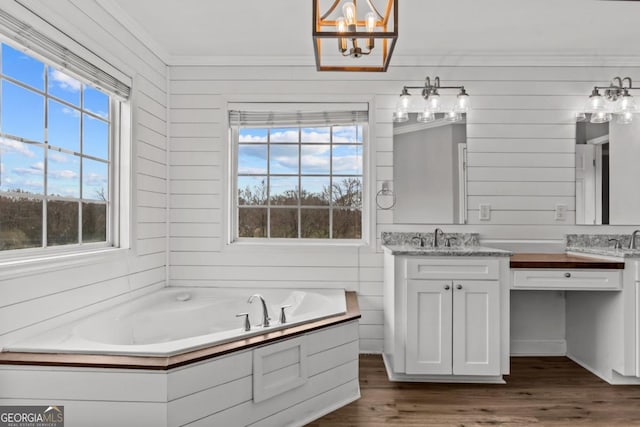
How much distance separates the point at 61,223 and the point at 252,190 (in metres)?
1.48

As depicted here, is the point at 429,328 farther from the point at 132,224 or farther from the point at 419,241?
the point at 132,224

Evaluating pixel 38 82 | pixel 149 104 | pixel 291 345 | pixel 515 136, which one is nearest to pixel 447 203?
pixel 515 136

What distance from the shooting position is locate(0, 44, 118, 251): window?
191 centimetres

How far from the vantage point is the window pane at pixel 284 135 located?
11.3 ft

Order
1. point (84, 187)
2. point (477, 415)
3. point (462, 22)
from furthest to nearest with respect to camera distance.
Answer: point (462, 22)
point (84, 187)
point (477, 415)

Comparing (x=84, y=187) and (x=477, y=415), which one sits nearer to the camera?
(x=477, y=415)

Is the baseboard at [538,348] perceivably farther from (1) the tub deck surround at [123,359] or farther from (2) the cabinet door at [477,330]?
(1) the tub deck surround at [123,359]

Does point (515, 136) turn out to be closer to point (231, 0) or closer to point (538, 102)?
point (538, 102)

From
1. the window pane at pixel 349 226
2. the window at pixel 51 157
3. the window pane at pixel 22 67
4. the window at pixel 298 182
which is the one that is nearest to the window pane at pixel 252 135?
the window at pixel 298 182

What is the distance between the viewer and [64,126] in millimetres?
2301

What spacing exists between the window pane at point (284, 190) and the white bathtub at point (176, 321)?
73 cm

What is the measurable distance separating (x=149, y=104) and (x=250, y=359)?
2.05 meters

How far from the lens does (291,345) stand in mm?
2107

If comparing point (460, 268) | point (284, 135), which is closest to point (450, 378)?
point (460, 268)
